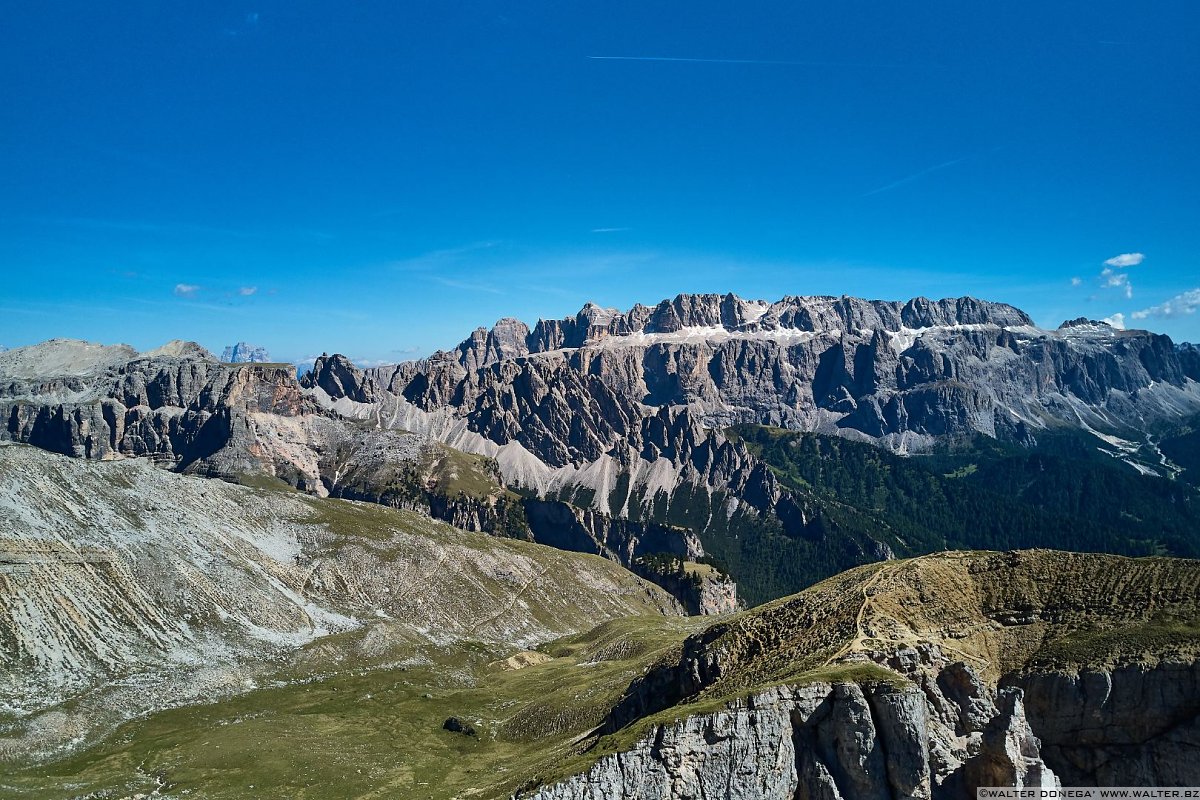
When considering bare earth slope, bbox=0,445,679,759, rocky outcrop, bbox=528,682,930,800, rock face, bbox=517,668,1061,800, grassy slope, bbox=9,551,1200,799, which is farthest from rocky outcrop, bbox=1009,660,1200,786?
bare earth slope, bbox=0,445,679,759

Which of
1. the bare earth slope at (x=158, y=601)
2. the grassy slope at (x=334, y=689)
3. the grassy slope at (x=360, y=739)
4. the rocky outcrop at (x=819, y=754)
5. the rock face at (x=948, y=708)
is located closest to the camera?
the rocky outcrop at (x=819, y=754)

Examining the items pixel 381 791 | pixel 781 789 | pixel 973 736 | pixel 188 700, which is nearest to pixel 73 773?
pixel 188 700

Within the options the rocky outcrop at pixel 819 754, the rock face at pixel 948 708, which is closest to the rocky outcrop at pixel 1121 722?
the rock face at pixel 948 708

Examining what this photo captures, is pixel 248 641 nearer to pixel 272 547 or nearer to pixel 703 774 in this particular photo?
pixel 272 547

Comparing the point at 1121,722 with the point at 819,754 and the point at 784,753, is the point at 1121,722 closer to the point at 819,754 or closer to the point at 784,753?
the point at 819,754

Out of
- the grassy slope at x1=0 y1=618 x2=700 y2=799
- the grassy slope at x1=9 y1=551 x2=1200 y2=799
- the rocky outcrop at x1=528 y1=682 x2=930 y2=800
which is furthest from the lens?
the grassy slope at x1=0 y1=618 x2=700 y2=799

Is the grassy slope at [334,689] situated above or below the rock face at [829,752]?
below

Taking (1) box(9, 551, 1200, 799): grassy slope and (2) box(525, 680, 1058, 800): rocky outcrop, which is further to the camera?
(1) box(9, 551, 1200, 799): grassy slope

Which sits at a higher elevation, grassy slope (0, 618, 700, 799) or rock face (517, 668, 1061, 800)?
rock face (517, 668, 1061, 800)

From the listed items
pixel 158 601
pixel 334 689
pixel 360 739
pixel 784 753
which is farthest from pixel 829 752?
pixel 158 601

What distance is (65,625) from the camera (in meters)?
127

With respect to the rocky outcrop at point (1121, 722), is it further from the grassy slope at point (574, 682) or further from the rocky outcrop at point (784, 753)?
the rocky outcrop at point (784, 753)

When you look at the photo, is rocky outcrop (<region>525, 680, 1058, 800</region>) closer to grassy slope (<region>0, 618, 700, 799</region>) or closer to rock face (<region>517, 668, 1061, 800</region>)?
rock face (<region>517, 668, 1061, 800</region>)

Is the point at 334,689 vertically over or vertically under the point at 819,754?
under
